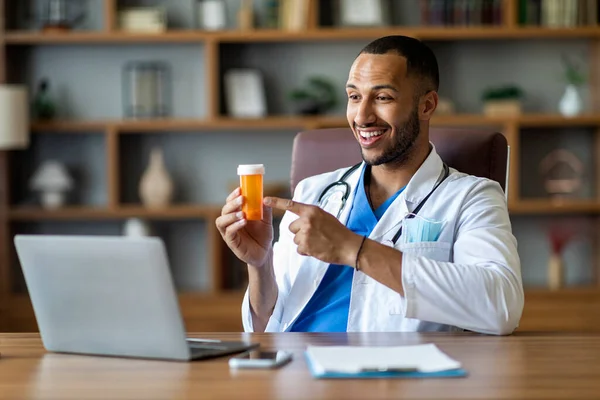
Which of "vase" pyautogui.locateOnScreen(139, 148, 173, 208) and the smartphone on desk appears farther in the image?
"vase" pyautogui.locateOnScreen(139, 148, 173, 208)

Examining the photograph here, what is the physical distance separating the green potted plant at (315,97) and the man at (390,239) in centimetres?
217

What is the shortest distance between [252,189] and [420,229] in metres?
0.47

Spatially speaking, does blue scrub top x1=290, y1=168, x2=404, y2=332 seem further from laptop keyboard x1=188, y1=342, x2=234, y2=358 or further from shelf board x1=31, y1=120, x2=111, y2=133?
shelf board x1=31, y1=120, x2=111, y2=133

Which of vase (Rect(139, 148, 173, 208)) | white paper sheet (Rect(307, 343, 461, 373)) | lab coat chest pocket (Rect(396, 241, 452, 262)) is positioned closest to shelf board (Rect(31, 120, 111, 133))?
vase (Rect(139, 148, 173, 208))

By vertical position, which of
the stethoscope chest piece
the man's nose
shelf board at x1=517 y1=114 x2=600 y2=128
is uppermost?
the man's nose

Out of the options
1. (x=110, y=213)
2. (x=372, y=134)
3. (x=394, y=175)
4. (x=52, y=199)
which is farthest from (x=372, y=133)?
(x=52, y=199)

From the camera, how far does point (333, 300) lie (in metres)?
2.28

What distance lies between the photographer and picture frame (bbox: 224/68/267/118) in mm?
4680

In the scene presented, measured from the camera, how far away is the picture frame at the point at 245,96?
15.4ft

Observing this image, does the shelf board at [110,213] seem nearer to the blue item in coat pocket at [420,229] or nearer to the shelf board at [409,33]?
the shelf board at [409,33]

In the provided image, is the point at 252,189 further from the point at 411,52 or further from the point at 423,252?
the point at 411,52

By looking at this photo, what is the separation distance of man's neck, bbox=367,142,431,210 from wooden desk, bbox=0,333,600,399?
26.5 inches

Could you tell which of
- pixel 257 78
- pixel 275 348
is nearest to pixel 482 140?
pixel 275 348

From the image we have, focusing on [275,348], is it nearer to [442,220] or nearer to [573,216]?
[442,220]
